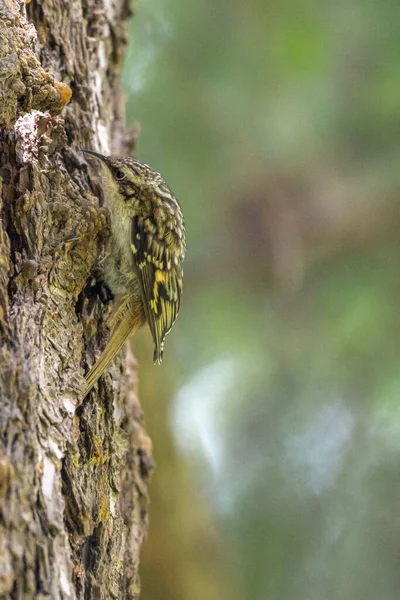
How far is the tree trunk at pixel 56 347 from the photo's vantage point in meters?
1.84

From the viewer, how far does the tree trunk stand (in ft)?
6.05

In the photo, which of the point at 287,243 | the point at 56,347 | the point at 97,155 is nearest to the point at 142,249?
the point at 97,155

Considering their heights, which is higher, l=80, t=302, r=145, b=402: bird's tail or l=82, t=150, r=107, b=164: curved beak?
l=82, t=150, r=107, b=164: curved beak

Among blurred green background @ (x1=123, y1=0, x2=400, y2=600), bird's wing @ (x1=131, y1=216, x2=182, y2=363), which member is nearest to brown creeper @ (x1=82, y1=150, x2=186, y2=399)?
bird's wing @ (x1=131, y1=216, x2=182, y2=363)

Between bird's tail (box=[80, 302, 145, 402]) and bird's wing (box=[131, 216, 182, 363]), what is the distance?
0.06 meters

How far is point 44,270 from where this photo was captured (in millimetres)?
2367

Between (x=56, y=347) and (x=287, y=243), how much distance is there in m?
3.05

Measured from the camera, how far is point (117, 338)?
273 cm

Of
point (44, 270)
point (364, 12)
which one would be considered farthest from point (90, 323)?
point (364, 12)

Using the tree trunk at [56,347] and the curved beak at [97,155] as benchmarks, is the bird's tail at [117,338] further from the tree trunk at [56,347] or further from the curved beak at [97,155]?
the curved beak at [97,155]

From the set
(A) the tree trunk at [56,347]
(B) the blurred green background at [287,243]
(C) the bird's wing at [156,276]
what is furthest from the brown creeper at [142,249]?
(B) the blurred green background at [287,243]

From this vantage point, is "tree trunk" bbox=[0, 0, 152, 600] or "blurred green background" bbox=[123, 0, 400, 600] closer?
"tree trunk" bbox=[0, 0, 152, 600]

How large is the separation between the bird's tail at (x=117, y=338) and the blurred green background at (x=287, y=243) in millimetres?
1449

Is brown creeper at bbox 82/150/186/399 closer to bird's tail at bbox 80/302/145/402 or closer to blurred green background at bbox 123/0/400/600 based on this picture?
bird's tail at bbox 80/302/145/402
